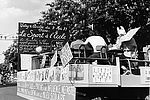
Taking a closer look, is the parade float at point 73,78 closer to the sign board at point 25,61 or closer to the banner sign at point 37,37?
the banner sign at point 37,37

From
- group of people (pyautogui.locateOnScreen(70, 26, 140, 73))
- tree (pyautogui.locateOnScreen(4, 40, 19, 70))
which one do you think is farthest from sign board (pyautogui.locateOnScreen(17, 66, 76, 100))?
tree (pyautogui.locateOnScreen(4, 40, 19, 70))

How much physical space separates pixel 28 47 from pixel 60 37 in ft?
8.81

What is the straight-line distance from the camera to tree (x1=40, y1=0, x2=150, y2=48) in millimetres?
17641

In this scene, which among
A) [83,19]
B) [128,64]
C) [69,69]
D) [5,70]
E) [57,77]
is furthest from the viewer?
[5,70]

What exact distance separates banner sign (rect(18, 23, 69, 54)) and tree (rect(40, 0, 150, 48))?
90.9 inches

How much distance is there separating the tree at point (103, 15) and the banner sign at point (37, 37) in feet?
7.57

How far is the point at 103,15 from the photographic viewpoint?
690 inches

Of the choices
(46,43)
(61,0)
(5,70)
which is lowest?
(5,70)

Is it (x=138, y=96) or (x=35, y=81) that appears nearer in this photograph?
(x=138, y=96)

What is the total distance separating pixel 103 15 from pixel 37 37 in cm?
774

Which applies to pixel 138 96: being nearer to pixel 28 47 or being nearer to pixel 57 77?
pixel 57 77

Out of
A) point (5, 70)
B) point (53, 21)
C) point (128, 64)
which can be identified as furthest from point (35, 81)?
point (5, 70)

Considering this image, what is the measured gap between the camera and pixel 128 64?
1020cm

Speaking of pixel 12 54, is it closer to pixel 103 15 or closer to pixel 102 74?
pixel 103 15
